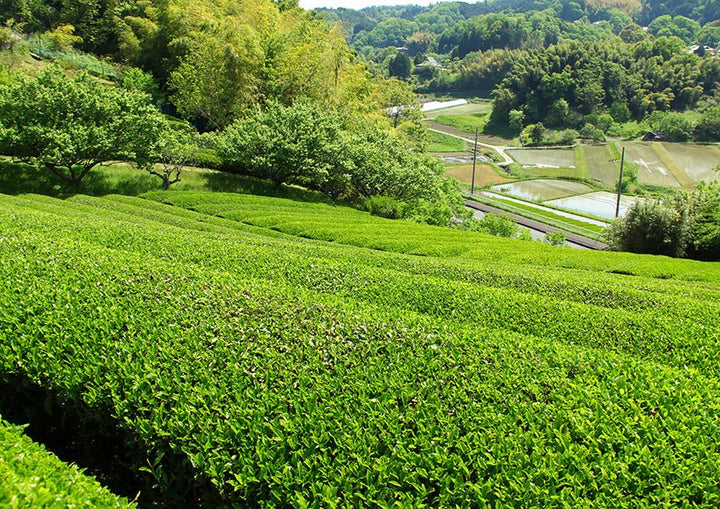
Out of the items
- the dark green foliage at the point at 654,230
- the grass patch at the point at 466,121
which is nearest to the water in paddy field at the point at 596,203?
the dark green foliage at the point at 654,230

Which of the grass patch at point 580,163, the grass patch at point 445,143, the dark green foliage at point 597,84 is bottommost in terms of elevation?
the grass patch at point 580,163

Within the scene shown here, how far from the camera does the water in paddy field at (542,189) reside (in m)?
68.7

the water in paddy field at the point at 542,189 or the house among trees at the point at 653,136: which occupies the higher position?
the house among trees at the point at 653,136

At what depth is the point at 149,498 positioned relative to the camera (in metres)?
4.02

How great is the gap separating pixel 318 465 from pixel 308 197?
90.8ft

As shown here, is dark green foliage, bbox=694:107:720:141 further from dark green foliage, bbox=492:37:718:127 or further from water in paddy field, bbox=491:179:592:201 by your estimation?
water in paddy field, bbox=491:179:592:201

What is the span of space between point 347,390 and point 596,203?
68.1 m

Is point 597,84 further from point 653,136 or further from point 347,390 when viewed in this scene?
point 347,390

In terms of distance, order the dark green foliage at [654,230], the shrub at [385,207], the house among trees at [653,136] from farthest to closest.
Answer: the house among trees at [653,136] → the shrub at [385,207] → the dark green foliage at [654,230]

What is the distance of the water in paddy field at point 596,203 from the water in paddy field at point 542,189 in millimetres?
1939

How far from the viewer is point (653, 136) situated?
98.5m

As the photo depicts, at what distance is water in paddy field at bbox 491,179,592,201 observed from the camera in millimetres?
68688

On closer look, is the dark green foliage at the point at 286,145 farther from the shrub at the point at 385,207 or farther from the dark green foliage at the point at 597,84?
the dark green foliage at the point at 597,84

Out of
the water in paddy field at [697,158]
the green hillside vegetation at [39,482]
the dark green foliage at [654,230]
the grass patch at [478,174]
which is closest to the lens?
the green hillside vegetation at [39,482]
